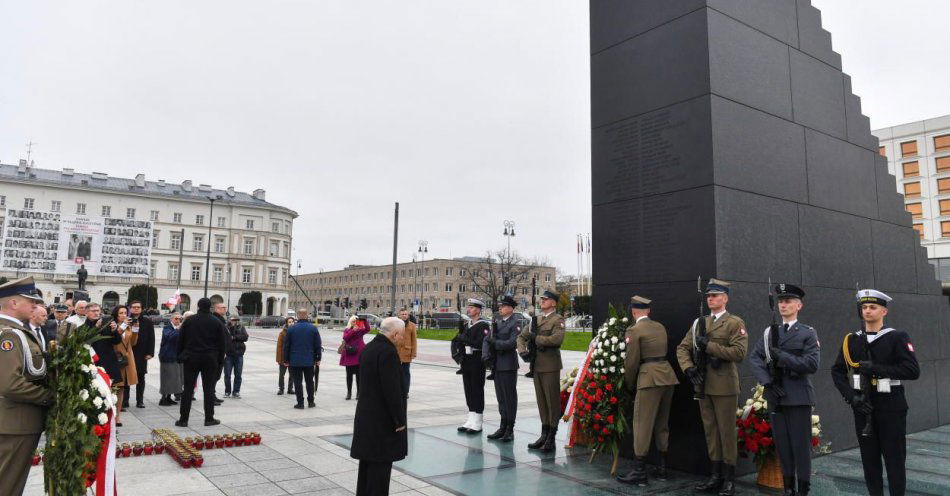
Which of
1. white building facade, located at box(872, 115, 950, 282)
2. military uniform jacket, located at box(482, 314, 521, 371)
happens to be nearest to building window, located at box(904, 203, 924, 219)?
white building facade, located at box(872, 115, 950, 282)

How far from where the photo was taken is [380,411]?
4.95 m

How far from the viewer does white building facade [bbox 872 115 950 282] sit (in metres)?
54.4

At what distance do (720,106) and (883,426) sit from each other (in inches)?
163

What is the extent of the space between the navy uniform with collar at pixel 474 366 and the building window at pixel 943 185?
63016mm

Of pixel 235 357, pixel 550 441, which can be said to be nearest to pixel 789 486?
pixel 550 441

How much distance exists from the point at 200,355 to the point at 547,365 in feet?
19.7

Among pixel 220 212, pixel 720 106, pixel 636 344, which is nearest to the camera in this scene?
pixel 636 344

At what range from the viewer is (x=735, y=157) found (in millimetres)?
7551

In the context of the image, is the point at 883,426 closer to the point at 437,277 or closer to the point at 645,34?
the point at 645,34

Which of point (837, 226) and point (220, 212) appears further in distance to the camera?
point (220, 212)

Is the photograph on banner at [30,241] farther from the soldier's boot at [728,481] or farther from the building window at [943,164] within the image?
the building window at [943,164]

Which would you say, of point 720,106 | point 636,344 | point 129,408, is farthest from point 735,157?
point 129,408

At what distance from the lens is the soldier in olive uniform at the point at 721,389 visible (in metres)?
6.09

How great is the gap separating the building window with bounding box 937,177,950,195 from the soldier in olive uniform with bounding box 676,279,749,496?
208 feet
